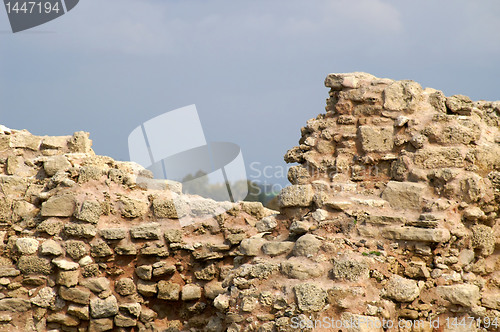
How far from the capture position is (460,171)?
17.8 feet

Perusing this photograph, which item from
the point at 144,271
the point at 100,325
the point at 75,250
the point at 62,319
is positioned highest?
the point at 75,250

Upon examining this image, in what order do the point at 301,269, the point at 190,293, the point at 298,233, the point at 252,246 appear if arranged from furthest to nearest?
the point at 190,293 → the point at 252,246 → the point at 298,233 → the point at 301,269

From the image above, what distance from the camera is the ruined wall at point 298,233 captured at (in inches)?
199

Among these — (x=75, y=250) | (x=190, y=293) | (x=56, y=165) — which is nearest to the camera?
(x=75, y=250)

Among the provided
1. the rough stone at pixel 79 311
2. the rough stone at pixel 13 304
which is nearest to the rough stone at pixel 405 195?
the rough stone at pixel 79 311

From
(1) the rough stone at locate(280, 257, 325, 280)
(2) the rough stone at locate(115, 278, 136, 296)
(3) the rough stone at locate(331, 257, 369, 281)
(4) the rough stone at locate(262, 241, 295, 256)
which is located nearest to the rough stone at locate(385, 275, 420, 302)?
(3) the rough stone at locate(331, 257, 369, 281)

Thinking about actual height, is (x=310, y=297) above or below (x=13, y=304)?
above

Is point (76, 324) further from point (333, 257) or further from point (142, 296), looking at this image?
point (333, 257)

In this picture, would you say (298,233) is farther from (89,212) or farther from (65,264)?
(65,264)

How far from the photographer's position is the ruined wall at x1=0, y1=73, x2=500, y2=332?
5.06m

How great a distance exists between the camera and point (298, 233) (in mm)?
5566

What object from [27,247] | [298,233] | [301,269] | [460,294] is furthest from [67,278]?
[460,294]

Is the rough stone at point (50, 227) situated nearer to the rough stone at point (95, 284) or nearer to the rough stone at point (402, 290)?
the rough stone at point (95, 284)

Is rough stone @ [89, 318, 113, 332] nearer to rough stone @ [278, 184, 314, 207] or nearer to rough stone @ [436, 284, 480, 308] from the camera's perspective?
rough stone @ [278, 184, 314, 207]
